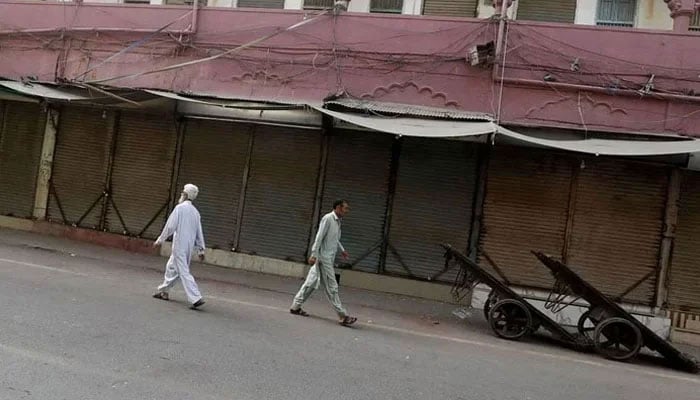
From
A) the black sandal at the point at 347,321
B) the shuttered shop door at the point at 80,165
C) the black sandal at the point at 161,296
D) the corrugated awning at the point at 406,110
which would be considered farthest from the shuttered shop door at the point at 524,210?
the shuttered shop door at the point at 80,165

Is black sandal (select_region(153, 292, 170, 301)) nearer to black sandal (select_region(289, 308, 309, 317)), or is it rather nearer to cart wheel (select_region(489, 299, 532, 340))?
black sandal (select_region(289, 308, 309, 317))

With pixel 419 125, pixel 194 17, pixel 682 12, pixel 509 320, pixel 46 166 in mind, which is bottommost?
pixel 509 320

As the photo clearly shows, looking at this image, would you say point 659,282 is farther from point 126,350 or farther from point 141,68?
point 141,68

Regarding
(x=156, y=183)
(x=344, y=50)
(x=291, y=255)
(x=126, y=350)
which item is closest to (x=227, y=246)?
(x=291, y=255)

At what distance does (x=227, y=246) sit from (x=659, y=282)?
822 cm

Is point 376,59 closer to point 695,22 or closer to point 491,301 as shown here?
point 491,301

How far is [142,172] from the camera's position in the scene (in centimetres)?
1265

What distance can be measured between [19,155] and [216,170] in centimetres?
526

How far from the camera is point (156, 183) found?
12.5 m

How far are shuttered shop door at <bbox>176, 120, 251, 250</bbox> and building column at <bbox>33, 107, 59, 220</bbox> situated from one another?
3.52 m

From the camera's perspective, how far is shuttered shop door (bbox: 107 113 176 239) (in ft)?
40.8

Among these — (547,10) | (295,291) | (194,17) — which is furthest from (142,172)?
(547,10)

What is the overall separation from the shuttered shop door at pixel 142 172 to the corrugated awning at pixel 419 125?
14.8 ft

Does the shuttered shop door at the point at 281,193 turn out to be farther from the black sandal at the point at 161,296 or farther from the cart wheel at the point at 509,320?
the cart wheel at the point at 509,320
